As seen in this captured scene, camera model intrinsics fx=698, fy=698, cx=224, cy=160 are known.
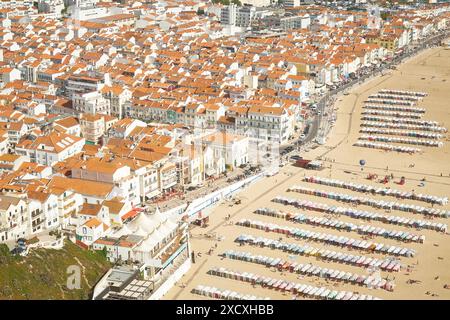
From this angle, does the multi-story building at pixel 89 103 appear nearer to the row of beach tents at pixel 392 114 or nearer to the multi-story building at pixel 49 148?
the multi-story building at pixel 49 148

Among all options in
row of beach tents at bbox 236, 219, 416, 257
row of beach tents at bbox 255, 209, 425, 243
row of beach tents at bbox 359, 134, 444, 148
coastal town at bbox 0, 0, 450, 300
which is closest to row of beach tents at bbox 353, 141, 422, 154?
coastal town at bbox 0, 0, 450, 300

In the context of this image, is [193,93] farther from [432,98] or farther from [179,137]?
[432,98]

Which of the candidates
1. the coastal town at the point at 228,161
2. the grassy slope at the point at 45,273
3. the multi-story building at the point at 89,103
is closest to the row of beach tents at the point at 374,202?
the coastal town at the point at 228,161

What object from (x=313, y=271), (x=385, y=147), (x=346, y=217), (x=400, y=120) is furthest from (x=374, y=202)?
(x=400, y=120)

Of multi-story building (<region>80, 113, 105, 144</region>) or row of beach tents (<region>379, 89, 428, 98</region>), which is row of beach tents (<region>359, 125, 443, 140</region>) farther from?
multi-story building (<region>80, 113, 105, 144</region>)

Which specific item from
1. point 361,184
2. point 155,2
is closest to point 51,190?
point 361,184
